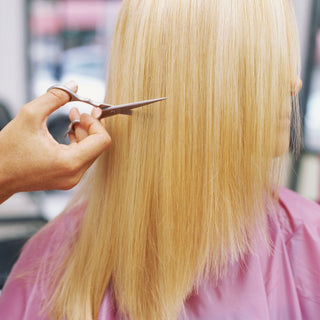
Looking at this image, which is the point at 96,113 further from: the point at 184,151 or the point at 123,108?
the point at 184,151

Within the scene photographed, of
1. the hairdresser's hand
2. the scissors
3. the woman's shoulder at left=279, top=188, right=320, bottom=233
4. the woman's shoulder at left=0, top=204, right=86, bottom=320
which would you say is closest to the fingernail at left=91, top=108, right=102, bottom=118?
the scissors

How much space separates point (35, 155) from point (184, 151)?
1.00ft

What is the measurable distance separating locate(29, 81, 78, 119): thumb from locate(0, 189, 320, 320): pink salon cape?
460 millimetres

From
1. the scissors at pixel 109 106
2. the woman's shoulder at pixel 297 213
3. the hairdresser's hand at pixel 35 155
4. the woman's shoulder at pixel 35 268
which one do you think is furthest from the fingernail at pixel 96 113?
the woman's shoulder at pixel 297 213

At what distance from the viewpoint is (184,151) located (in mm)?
808

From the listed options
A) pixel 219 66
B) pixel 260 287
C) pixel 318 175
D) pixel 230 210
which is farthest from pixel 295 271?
pixel 318 175

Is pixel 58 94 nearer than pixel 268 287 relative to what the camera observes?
Yes

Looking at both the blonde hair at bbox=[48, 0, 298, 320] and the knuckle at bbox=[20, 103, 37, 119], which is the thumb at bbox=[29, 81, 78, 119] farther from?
the blonde hair at bbox=[48, 0, 298, 320]

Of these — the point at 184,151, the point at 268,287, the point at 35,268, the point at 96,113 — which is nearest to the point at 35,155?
the point at 96,113

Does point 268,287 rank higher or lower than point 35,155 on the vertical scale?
lower

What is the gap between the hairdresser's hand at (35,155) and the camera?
27.4 inches

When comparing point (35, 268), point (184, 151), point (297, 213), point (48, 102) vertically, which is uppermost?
point (48, 102)

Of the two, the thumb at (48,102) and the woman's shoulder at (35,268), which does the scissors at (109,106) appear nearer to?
the thumb at (48,102)

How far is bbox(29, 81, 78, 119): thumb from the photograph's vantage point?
702mm
